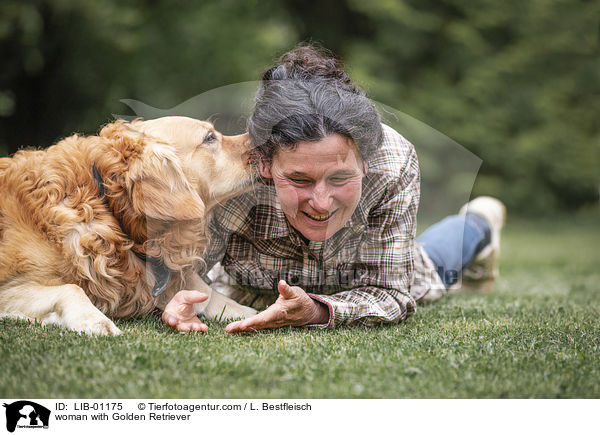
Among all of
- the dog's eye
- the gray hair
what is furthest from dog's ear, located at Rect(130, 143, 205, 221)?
the gray hair

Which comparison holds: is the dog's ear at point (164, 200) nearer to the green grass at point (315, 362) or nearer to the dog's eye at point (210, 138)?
the dog's eye at point (210, 138)

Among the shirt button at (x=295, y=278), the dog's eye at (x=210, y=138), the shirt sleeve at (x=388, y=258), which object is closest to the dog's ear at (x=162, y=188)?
the dog's eye at (x=210, y=138)

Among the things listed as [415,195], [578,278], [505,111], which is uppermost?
[505,111]

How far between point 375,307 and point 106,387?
1107 mm

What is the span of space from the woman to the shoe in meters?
1.21

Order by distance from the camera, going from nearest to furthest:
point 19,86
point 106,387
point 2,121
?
point 106,387 < point 2,121 < point 19,86

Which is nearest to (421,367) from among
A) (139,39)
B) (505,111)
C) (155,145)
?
(155,145)

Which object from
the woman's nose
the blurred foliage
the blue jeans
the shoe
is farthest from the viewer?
the blurred foliage

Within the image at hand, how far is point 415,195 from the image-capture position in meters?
2.52

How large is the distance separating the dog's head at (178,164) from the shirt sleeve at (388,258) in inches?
21.6

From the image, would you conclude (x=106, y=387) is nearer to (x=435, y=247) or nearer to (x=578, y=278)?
(x=435, y=247)

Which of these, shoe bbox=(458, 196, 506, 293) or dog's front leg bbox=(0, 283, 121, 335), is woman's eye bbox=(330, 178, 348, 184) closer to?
dog's front leg bbox=(0, 283, 121, 335)

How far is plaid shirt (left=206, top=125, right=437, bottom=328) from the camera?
2.36m
